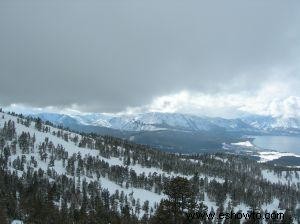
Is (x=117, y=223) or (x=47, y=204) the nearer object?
(x=117, y=223)

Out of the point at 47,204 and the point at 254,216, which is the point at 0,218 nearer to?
the point at 47,204

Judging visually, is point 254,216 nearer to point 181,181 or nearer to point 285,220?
point 285,220

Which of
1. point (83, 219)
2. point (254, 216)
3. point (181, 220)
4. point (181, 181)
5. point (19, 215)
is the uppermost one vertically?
point (181, 181)

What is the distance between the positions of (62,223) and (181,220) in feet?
331

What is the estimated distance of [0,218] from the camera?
103250 mm

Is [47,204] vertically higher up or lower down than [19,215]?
higher up

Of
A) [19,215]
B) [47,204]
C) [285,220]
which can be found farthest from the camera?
[19,215]

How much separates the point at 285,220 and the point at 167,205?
129ft

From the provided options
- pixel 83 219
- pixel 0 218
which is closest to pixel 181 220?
pixel 0 218

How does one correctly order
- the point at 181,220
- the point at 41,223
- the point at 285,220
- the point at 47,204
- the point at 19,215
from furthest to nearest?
the point at 19,215, the point at 47,204, the point at 41,223, the point at 285,220, the point at 181,220

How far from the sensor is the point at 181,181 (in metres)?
49.4

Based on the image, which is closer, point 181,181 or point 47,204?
point 181,181

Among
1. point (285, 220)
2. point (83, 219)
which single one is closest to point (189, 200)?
point (285, 220)

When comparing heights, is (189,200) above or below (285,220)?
above
